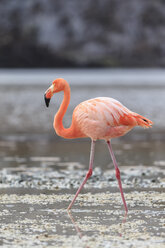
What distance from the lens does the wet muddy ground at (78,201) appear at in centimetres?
494

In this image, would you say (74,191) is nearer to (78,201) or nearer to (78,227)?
(78,201)

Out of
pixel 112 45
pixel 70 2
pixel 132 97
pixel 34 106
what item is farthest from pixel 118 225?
pixel 70 2

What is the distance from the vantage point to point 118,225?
5.39 meters

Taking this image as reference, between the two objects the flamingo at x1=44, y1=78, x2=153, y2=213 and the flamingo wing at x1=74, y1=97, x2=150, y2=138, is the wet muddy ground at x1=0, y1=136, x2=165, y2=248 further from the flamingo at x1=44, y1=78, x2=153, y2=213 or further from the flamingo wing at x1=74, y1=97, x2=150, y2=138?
the flamingo wing at x1=74, y1=97, x2=150, y2=138

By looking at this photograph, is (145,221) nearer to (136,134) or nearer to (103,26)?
(136,134)

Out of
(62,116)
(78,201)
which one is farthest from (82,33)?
(78,201)

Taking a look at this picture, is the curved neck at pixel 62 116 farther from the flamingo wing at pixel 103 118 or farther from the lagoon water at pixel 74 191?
the lagoon water at pixel 74 191

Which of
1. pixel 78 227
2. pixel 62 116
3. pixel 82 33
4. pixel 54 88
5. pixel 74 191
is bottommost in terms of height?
pixel 82 33

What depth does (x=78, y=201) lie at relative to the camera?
21.7 feet

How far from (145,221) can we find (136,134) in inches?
376

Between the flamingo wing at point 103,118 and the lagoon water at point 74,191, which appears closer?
the lagoon water at point 74,191

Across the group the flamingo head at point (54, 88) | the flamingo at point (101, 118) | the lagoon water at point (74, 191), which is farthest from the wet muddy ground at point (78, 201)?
the flamingo head at point (54, 88)

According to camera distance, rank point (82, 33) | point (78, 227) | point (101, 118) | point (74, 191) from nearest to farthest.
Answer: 1. point (78, 227)
2. point (101, 118)
3. point (74, 191)
4. point (82, 33)

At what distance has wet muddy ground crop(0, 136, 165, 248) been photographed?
194 inches
